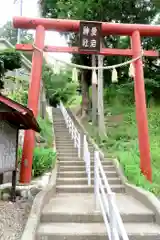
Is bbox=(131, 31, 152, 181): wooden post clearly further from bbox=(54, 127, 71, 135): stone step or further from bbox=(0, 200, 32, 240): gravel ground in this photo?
bbox=(54, 127, 71, 135): stone step

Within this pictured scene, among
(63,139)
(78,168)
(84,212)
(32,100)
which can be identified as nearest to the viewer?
(84,212)

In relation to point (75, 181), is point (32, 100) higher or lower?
higher

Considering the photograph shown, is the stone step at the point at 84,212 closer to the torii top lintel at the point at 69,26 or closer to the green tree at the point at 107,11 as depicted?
the torii top lintel at the point at 69,26

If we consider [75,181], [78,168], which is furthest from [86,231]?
[78,168]

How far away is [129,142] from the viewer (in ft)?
50.0

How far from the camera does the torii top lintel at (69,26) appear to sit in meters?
10.2

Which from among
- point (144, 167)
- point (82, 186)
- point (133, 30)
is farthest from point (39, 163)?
point (133, 30)

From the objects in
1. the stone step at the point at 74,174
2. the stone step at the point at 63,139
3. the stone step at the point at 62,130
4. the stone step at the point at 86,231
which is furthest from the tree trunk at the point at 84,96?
the stone step at the point at 86,231

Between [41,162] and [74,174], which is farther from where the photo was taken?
[74,174]

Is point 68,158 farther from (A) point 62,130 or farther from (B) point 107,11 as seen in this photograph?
(B) point 107,11

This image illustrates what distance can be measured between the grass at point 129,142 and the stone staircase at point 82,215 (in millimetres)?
663

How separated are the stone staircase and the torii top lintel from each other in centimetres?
492

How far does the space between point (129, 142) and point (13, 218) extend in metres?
9.60

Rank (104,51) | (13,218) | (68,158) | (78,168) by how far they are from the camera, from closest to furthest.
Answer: (13,218)
(104,51)
(78,168)
(68,158)
